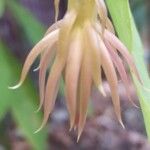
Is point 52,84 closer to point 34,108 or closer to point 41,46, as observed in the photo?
point 41,46

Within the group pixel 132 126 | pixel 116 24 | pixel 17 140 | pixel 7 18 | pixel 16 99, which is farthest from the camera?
pixel 132 126

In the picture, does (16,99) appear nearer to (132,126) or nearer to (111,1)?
(111,1)

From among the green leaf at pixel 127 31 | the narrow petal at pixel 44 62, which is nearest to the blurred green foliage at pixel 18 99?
the green leaf at pixel 127 31

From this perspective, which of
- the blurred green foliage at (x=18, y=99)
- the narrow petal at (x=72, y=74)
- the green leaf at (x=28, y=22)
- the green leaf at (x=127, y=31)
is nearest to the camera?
the narrow petal at (x=72, y=74)

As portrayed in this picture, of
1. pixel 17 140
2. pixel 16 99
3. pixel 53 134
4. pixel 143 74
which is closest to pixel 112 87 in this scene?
pixel 143 74

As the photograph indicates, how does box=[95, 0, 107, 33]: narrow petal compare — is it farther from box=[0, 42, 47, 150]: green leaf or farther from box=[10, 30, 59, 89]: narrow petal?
box=[0, 42, 47, 150]: green leaf

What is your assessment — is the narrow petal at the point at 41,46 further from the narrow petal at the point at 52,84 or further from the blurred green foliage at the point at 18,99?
the blurred green foliage at the point at 18,99

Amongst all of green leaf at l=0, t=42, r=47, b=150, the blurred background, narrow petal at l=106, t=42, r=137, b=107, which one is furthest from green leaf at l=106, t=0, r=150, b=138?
green leaf at l=0, t=42, r=47, b=150
